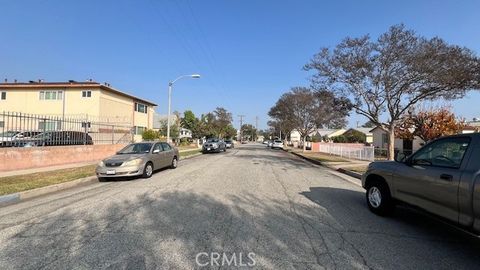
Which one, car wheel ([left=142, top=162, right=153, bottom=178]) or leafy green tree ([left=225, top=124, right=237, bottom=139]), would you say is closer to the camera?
car wheel ([left=142, top=162, right=153, bottom=178])

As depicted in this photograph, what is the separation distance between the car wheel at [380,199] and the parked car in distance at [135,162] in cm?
851

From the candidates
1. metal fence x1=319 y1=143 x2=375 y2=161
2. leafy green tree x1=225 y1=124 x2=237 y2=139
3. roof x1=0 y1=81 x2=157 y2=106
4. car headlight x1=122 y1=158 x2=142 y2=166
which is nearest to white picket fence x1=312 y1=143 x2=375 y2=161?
metal fence x1=319 y1=143 x2=375 y2=161

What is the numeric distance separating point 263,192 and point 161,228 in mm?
4424

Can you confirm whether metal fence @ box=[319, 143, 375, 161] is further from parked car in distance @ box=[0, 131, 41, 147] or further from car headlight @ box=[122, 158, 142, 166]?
parked car in distance @ box=[0, 131, 41, 147]

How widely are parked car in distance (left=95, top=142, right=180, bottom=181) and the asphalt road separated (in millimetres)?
3578

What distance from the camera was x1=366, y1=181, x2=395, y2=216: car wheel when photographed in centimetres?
696

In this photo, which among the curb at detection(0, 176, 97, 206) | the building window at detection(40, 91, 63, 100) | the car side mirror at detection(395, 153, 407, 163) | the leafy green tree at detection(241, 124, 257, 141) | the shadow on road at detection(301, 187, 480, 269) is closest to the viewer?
the shadow on road at detection(301, 187, 480, 269)

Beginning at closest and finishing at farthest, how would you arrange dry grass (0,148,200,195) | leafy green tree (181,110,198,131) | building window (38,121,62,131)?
dry grass (0,148,200,195) → building window (38,121,62,131) → leafy green tree (181,110,198,131)

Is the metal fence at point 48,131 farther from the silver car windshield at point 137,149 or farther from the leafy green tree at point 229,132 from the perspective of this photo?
the leafy green tree at point 229,132

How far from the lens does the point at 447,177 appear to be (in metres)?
5.15

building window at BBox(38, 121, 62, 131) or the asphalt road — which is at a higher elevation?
building window at BBox(38, 121, 62, 131)

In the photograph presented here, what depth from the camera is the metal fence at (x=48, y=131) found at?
1465 cm

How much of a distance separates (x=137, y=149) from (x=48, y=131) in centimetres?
542

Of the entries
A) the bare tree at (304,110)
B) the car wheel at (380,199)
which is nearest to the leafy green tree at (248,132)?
the bare tree at (304,110)
